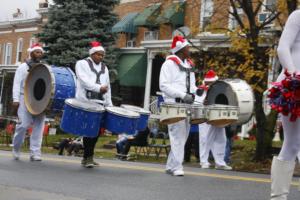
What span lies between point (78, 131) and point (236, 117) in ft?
8.60

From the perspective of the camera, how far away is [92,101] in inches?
406

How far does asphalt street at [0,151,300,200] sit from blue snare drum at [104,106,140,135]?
68 centimetres

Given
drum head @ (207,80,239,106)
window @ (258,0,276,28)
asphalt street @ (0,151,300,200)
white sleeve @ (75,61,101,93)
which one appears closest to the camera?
asphalt street @ (0,151,300,200)

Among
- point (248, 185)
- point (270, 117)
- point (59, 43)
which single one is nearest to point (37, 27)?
point (59, 43)

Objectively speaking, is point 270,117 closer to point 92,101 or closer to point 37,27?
point 92,101

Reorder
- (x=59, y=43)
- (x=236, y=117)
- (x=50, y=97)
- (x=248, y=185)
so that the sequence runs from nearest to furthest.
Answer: (x=248, y=185)
(x=236, y=117)
(x=50, y=97)
(x=59, y=43)

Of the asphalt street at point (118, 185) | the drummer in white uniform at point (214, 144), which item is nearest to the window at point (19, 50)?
the drummer in white uniform at point (214, 144)

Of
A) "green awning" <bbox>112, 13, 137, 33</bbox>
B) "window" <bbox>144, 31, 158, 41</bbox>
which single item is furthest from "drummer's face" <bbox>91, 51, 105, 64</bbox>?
"window" <bbox>144, 31, 158, 41</bbox>

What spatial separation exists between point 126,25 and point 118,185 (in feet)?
90.1

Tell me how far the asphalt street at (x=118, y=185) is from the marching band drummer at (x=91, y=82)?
42cm

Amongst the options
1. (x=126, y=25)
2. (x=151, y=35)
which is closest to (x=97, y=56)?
(x=126, y=25)

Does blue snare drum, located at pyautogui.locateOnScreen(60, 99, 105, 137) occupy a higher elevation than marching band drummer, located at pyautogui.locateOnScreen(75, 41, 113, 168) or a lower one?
lower

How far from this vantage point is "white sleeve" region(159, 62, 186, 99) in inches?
375

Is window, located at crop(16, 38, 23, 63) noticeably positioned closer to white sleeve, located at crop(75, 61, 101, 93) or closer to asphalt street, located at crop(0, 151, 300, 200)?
asphalt street, located at crop(0, 151, 300, 200)
